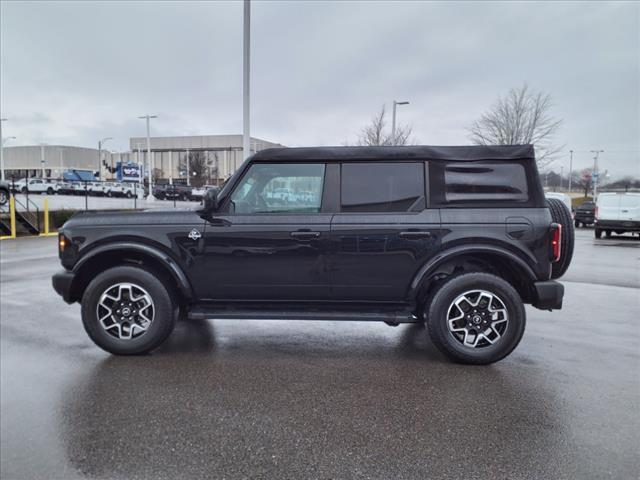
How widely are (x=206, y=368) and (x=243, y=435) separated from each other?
4.08 ft

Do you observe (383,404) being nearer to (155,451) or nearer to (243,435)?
(243,435)

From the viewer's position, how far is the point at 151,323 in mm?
4297

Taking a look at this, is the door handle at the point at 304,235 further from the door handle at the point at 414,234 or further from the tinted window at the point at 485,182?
the tinted window at the point at 485,182

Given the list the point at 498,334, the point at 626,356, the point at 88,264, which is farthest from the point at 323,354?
the point at 626,356

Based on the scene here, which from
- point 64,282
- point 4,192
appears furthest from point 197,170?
point 64,282

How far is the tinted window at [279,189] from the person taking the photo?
4.38 m

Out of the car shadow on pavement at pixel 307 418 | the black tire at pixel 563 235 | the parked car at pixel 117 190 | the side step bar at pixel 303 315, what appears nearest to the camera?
the car shadow on pavement at pixel 307 418

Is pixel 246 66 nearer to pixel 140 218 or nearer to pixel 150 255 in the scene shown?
pixel 140 218

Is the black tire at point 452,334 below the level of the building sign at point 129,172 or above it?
below

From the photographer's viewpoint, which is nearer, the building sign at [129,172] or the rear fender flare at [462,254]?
the rear fender flare at [462,254]

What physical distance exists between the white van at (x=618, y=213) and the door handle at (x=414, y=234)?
1870 centimetres

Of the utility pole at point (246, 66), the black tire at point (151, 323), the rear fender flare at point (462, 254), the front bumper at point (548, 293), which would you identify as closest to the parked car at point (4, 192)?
the utility pole at point (246, 66)

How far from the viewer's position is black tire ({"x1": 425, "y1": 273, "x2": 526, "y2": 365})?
161 inches

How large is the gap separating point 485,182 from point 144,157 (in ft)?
381
